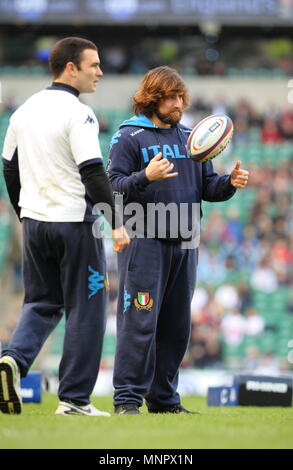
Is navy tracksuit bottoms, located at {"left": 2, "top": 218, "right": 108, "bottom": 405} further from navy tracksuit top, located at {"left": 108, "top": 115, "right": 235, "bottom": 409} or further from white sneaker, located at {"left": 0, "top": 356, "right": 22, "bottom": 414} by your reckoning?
navy tracksuit top, located at {"left": 108, "top": 115, "right": 235, "bottom": 409}

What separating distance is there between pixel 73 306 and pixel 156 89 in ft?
4.89

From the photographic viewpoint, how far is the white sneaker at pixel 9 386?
4.95 m

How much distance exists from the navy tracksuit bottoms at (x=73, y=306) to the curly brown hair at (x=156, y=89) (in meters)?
1.03

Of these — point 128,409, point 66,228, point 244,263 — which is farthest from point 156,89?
point 244,263

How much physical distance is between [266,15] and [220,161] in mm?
4006

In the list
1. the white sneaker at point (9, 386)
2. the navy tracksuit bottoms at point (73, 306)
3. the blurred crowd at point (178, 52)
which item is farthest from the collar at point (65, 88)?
the blurred crowd at point (178, 52)

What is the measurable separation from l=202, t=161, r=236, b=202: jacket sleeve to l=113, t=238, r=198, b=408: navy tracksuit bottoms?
40cm

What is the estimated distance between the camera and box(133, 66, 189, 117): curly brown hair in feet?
18.9

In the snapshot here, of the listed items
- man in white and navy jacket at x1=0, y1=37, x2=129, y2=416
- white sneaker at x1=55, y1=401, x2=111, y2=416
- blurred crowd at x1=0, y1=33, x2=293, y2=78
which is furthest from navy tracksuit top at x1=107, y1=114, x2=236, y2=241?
blurred crowd at x1=0, y1=33, x2=293, y2=78

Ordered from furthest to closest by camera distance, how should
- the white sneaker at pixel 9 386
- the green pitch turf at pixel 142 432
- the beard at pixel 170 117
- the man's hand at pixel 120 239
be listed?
1. the beard at pixel 170 117
2. the man's hand at pixel 120 239
3. the white sneaker at pixel 9 386
4. the green pitch turf at pixel 142 432

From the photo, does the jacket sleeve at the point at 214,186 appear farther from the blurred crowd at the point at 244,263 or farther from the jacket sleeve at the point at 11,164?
the blurred crowd at the point at 244,263

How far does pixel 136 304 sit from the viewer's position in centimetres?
562

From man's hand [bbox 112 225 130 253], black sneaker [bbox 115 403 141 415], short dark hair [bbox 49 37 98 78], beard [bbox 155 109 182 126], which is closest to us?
man's hand [bbox 112 225 130 253]

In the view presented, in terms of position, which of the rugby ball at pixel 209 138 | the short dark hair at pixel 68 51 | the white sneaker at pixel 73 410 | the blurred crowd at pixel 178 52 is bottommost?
the white sneaker at pixel 73 410
